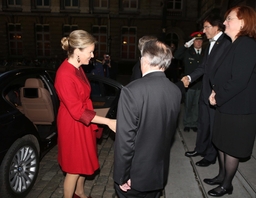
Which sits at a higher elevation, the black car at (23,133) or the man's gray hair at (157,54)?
the man's gray hair at (157,54)

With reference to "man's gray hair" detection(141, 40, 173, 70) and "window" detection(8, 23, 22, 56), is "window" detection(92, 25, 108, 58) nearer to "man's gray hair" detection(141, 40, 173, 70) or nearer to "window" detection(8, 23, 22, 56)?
"window" detection(8, 23, 22, 56)

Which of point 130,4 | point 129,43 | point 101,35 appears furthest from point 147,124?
point 130,4

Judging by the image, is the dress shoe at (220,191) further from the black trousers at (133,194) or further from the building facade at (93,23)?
the building facade at (93,23)

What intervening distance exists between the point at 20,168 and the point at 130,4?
22.7m

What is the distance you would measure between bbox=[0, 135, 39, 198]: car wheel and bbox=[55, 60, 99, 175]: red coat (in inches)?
26.9

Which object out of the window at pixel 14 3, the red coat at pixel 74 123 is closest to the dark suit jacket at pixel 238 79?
the red coat at pixel 74 123

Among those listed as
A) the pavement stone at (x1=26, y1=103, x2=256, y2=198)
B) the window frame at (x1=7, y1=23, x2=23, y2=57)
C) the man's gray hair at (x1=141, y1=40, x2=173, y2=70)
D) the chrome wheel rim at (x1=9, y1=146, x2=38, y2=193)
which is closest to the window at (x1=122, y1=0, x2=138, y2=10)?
the window frame at (x1=7, y1=23, x2=23, y2=57)

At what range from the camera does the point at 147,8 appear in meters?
22.8

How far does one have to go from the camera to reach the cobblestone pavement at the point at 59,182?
330cm

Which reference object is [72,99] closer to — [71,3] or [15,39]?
[71,3]

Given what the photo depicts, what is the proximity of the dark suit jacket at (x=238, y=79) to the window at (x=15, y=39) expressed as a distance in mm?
25378

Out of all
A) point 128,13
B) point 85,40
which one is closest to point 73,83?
point 85,40

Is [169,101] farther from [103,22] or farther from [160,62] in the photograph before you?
[103,22]

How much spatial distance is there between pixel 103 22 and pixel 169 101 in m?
22.9
